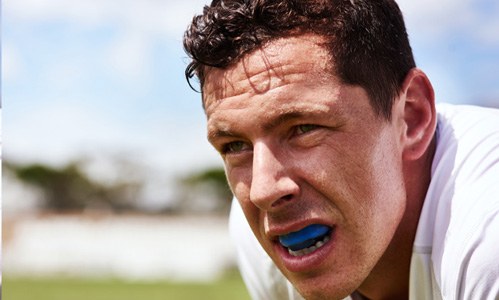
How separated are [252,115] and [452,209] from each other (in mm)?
866

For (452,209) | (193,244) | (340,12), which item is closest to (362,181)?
(452,209)

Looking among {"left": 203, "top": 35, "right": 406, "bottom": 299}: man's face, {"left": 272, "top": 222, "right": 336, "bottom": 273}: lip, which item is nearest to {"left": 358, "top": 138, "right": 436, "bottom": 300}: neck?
{"left": 203, "top": 35, "right": 406, "bottom": 299}: man's face

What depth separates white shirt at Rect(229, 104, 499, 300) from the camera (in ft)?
10.7

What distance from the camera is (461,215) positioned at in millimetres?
3400

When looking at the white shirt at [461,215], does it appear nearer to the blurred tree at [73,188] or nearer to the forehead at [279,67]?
the forehead at [279,67]

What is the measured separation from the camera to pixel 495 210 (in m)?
3.25

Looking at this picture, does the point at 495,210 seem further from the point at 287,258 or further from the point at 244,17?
the point at 244,17

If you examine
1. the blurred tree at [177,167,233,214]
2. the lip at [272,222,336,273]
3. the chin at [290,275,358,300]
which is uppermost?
the blurred tree at [177,167,233,214]

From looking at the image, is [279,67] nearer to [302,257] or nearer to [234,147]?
[234,147]

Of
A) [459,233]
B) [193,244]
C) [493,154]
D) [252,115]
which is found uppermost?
[193,244]

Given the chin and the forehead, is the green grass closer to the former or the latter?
the chin

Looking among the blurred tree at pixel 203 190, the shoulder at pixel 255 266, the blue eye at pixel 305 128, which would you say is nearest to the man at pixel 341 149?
the blue eye at pixel 305 128

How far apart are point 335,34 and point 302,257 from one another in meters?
0.90

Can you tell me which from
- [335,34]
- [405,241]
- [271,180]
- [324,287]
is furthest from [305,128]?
[405,241]
